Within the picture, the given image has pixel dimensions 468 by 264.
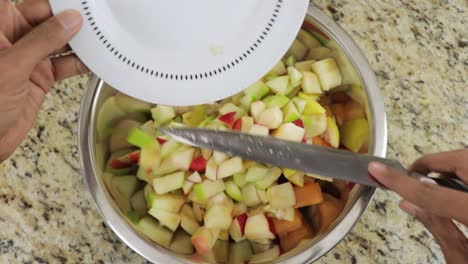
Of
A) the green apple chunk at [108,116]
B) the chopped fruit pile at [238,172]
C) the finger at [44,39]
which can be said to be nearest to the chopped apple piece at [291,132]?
the chopped fruit pile at [238,172]

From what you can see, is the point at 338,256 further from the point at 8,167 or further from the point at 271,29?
the point at 8,167

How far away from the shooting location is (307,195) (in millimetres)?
1202

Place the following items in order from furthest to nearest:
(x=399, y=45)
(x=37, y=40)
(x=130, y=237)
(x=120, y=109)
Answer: (x=399, y=45), (x=120, y=109), (x=130, y=237), (x=37, y=40)

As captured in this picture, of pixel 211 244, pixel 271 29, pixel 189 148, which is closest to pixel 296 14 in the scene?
pixel 271 29

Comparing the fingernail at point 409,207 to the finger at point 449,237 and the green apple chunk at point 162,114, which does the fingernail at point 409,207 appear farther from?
the green apple chunk at point 162,114

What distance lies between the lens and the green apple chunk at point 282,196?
1.19 metres

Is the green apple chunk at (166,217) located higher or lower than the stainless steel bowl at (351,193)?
lower

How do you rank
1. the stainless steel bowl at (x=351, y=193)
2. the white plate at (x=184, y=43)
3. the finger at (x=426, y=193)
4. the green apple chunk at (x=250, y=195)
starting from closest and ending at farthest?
1. the finger at (x=426, y=193)
2. the white plate at (x=184, y=43)
3. the stainless steel bowl at (x=351, y=193)
4. the green apple chunk at (x=250, y=195)

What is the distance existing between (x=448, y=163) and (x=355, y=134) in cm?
24

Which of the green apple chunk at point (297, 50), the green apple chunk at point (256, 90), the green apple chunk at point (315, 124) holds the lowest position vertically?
the green apple chunk at point (315, 124)

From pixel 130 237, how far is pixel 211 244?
0.15 metres

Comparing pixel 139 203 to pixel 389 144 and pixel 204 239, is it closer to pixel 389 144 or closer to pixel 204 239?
pixel 204 239

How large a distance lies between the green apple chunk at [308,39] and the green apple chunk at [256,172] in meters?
0.27

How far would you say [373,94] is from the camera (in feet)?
3.83
